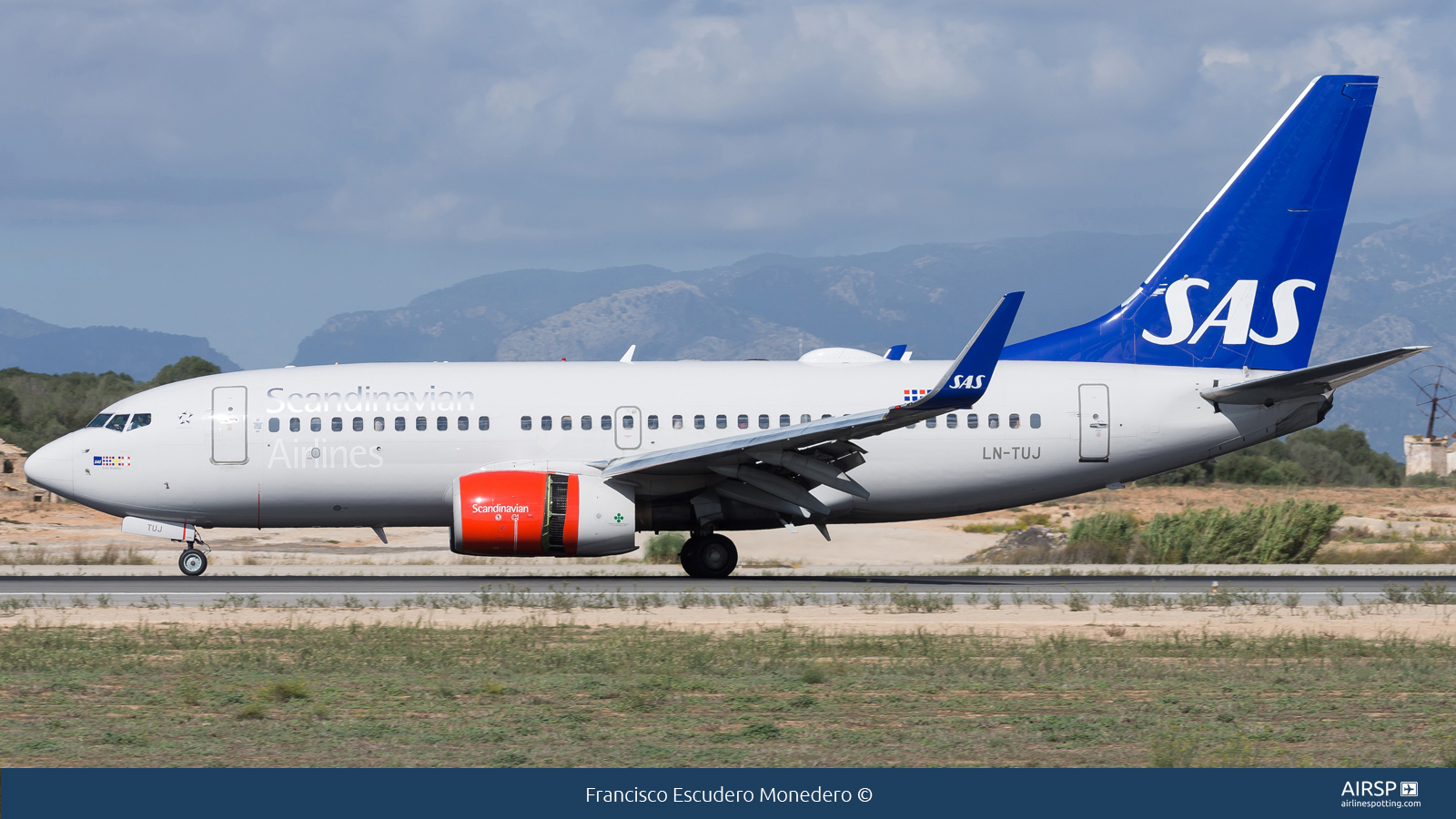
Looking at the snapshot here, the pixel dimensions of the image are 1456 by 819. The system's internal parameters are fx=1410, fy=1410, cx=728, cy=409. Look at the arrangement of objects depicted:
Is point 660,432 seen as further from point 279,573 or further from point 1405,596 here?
point 1405,596

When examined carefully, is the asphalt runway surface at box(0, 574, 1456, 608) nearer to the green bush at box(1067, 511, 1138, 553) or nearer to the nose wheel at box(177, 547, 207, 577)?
the nose wheel at box(177, 547, 207, 577)

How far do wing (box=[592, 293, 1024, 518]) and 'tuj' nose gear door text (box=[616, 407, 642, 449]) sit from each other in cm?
28

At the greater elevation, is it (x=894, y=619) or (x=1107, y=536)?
(x=1107, y=536)

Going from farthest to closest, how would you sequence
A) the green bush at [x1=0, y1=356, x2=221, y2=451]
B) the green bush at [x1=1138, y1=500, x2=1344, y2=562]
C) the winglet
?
the green bush at [x1=0, y1=356, x2=221, y2=451] → the green bush at [x1=1138, y1=500, x2=1344, y2=562] → the winglet

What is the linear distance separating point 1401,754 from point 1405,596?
12731 millimetres

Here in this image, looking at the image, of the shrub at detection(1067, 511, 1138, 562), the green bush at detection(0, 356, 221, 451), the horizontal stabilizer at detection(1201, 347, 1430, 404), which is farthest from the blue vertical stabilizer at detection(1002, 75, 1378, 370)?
the green bush at detection(0, 356, 221, 451)

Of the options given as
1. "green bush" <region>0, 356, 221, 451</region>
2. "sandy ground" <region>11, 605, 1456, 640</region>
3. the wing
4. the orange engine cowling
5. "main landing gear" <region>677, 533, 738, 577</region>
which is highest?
"green bush" <region>0, 356, 221, 451</region>

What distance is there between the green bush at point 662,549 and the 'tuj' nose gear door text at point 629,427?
9.50 metres

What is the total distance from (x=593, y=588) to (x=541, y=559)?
13281 millimetres

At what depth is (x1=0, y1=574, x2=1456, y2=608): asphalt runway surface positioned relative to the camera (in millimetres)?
21000

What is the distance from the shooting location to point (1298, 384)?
24234mm

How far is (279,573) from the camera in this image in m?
27.8

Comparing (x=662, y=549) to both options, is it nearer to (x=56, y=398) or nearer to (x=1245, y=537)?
(x=1245, y=537)

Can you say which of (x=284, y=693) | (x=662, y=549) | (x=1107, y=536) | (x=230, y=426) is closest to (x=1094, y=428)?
(x=1107, y=536)
